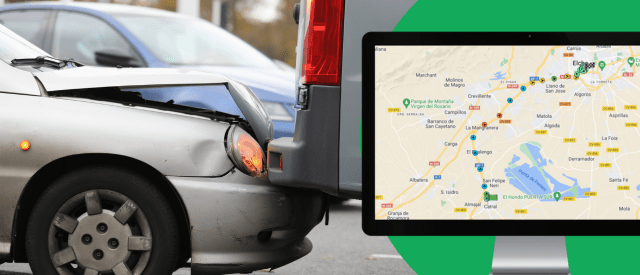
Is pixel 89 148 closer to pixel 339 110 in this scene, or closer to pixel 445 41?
pixel 339 110

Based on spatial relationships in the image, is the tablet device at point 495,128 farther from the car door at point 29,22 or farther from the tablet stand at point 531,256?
the car door at point 29,22

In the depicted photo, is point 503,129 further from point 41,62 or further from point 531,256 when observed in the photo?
point 41,62

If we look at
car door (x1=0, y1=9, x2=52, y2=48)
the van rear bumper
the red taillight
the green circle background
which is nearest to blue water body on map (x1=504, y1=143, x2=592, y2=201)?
the green circle background

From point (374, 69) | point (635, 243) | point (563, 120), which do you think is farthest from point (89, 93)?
point (635, 243)

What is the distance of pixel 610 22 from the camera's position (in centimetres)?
253

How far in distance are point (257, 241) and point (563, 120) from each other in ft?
4.71

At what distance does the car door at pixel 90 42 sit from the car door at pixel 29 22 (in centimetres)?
12

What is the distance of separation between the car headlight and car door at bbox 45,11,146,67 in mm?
3284

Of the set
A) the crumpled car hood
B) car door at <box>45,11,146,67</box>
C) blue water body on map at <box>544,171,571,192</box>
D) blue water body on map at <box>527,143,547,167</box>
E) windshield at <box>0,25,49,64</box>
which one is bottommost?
blue water body on map at <box>544,171,571,192</box>

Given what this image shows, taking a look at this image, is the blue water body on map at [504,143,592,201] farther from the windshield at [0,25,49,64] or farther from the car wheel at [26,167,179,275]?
the windshield at [0,25,49,64]

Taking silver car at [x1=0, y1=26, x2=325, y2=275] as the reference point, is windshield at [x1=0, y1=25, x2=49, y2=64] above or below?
above

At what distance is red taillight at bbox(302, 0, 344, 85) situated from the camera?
2.81 m

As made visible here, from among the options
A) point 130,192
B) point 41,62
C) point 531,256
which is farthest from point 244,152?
point 531,256

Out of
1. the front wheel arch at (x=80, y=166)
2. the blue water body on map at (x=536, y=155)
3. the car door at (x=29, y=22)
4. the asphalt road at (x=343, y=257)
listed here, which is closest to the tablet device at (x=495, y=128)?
the blue water body on map at (x=536, y=155)
